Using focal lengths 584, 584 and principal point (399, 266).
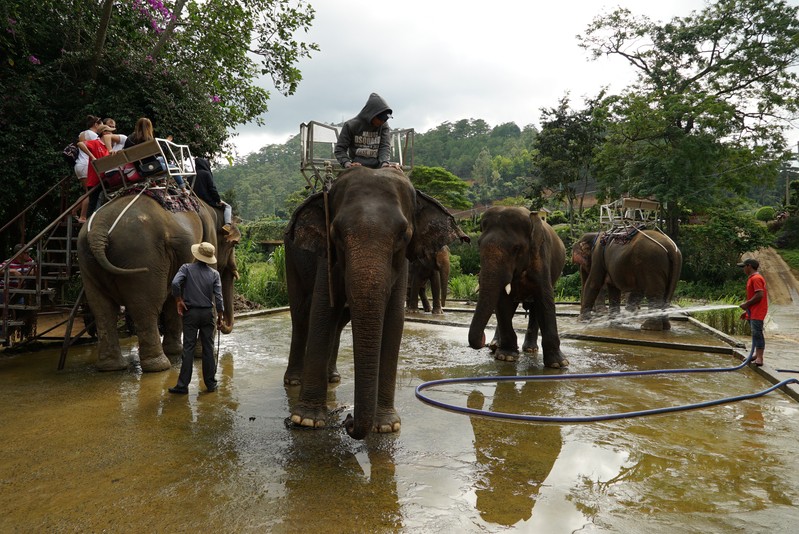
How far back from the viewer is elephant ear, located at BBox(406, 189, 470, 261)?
4.82 meters

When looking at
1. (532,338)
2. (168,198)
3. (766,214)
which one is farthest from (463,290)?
(766,214)

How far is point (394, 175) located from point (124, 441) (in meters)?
3.01

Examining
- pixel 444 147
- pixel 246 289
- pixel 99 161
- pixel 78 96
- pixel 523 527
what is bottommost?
pixel 523 527

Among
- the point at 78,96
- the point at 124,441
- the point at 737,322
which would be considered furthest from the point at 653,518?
the point at 78,96

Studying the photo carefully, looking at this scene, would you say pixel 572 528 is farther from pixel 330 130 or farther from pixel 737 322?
pixel 737 322

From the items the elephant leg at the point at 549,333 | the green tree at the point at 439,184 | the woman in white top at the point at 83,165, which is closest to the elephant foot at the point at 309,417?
the elephant leg at the point at 549,333

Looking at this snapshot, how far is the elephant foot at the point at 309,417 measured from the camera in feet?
15.8

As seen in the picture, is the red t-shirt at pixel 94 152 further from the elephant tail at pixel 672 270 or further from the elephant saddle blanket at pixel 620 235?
the elephant tail at pixel 672 270

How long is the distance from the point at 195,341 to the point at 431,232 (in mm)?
2994

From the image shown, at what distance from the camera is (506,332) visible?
8195 millimetres

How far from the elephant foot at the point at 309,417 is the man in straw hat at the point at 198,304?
1789mm

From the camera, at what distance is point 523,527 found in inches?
127

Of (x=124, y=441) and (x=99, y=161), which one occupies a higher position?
(x=99, y=161)

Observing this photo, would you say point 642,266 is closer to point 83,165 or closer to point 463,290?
point 463,290
